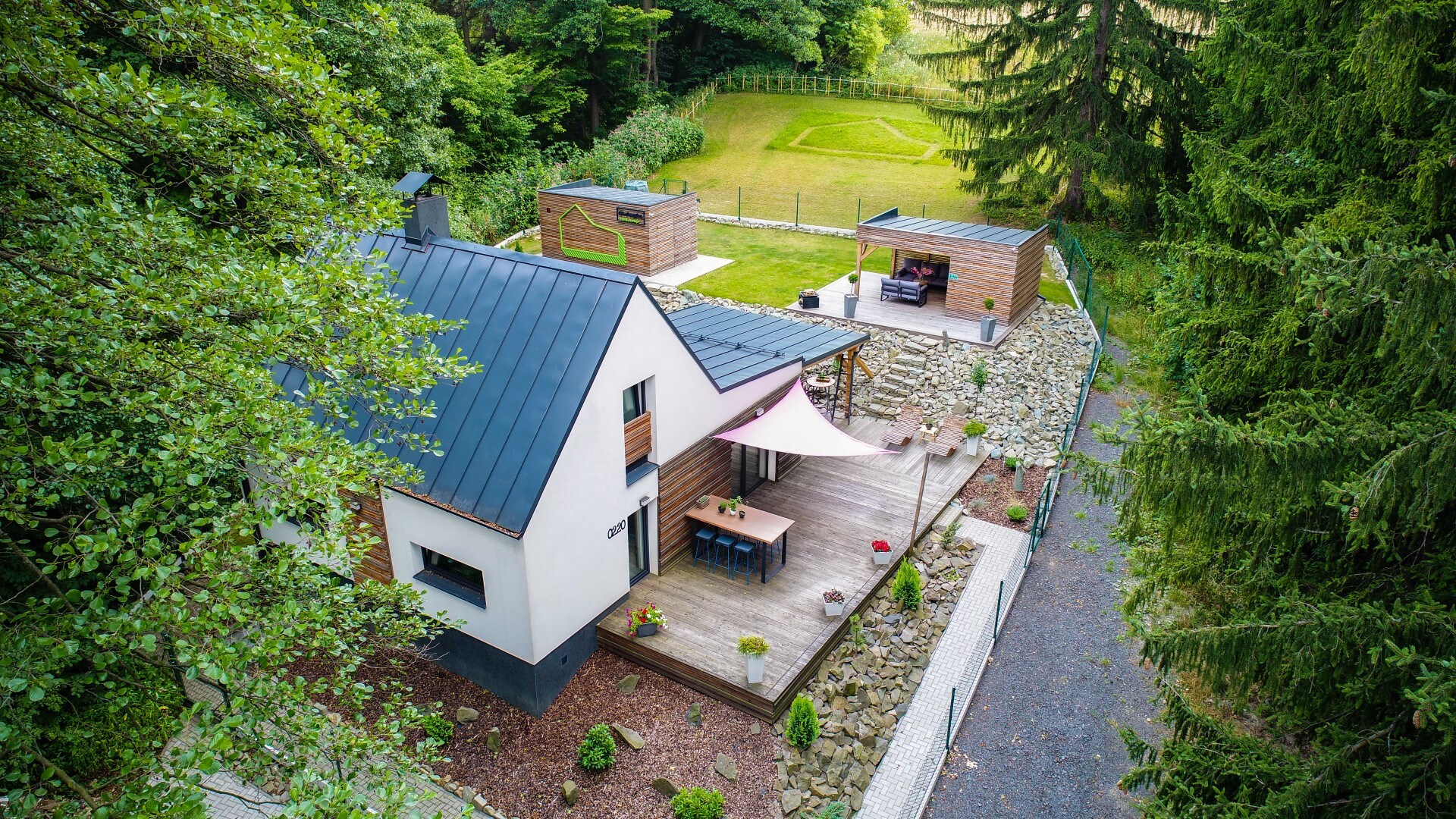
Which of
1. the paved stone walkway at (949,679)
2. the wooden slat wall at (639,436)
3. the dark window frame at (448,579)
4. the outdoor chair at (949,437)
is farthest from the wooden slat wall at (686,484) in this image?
the outdoor chair at (949,437)

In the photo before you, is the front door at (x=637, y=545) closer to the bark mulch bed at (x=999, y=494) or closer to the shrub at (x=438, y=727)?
the shrub at (x=438, y=727)

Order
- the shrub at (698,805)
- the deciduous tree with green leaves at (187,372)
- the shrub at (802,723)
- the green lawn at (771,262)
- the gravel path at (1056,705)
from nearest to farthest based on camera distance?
1. the deciduous tree with green leaves at (187,372)
2. the shrub at (698,805)
3. the gravel path at (1056,705)
4. the shrub at (802,723)
5. the green lawn at (771,262)

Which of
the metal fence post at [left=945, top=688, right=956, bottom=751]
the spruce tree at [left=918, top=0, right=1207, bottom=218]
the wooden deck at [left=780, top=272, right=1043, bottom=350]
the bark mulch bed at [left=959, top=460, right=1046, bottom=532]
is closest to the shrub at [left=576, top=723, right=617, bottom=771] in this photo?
the metal fence post at [left=945, top=688, right=956, bottom=751]

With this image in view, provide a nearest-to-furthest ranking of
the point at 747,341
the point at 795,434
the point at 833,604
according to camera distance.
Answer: the point at 833,604, the point at 795,434, the point at 747,341

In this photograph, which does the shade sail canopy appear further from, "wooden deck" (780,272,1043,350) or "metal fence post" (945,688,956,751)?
"wooden deck" (780,272,1043,350)

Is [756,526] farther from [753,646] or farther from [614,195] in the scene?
[614,195]

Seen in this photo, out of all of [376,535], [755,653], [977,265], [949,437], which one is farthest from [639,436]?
[977,265]
